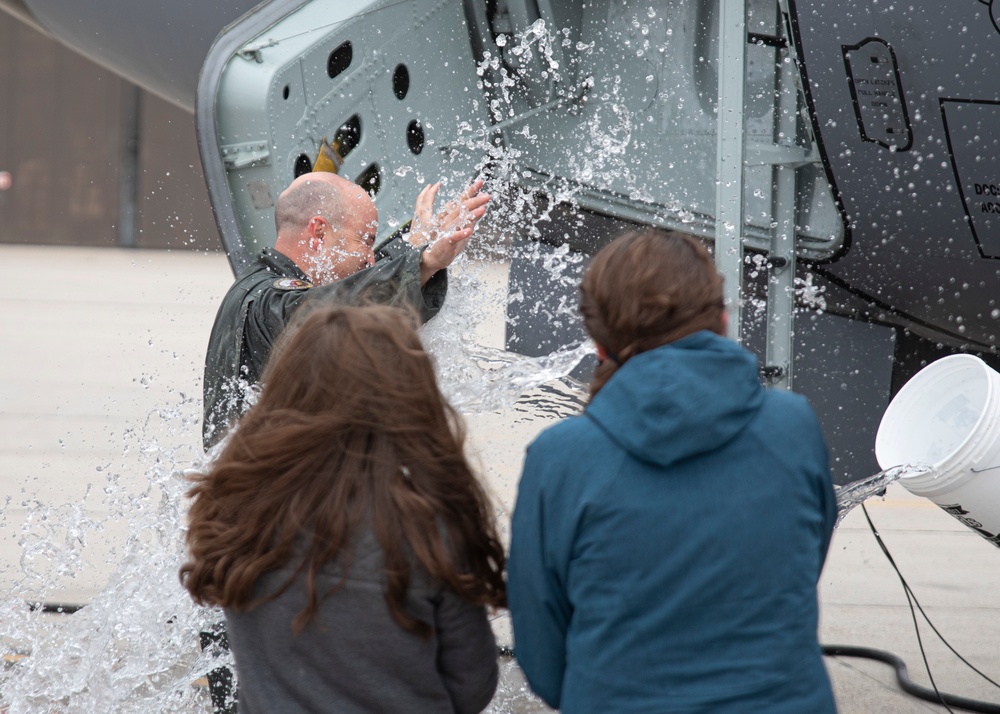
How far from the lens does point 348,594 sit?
136 centimetres

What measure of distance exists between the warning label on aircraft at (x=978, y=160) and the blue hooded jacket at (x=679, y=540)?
1748 millimetres

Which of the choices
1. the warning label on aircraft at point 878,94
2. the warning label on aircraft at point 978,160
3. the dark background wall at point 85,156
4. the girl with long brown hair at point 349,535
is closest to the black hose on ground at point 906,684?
the warning label on aircraft at point 978,160

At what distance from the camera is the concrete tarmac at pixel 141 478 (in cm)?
379

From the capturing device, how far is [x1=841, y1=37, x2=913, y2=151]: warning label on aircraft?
280 centimetres

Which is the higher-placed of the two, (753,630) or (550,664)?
(753,630)

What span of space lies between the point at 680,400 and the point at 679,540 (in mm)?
176

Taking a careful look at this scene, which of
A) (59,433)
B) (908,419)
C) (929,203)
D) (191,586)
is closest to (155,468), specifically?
(191,586)

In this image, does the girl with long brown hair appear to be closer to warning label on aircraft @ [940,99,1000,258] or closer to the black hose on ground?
warning label on aircraft @ [940,99,1000,258]

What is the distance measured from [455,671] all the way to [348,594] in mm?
211

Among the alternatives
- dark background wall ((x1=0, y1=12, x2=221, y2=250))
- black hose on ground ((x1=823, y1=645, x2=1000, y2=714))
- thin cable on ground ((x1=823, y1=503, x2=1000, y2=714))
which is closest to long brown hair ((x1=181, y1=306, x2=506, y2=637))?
thin cable on ground ((x1=823, y1=503, x2=1000, y2=714))

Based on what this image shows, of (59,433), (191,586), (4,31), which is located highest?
(4,31)

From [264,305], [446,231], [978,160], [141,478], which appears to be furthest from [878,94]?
[141,478]

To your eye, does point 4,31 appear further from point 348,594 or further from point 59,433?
point 348,594

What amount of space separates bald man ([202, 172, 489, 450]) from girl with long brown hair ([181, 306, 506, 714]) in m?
0.77
